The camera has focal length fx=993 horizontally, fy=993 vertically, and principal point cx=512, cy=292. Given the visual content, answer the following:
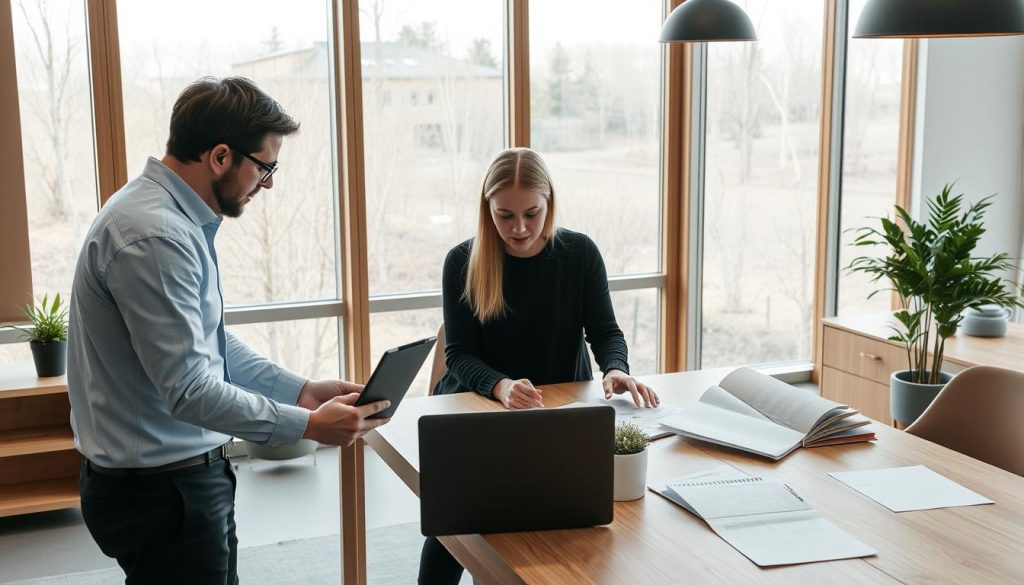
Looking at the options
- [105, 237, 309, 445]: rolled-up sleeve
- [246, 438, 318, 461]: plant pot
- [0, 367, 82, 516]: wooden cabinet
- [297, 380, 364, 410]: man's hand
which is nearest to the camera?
[105, 237, 309, 445]: rolled-up sleeve

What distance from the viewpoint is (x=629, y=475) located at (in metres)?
2.00

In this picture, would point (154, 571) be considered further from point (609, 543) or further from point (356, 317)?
point (356, 317)

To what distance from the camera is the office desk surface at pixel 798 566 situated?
168cm

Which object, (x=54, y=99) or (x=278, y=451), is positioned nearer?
(x=54, y=99)

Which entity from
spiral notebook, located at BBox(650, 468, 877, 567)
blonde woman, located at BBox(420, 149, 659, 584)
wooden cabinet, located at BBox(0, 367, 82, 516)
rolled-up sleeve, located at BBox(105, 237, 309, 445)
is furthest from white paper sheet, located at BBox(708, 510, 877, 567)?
wooden cabinet, located at BBox(0, 367, 82, 516)

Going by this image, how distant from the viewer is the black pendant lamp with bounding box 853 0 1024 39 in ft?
7.13

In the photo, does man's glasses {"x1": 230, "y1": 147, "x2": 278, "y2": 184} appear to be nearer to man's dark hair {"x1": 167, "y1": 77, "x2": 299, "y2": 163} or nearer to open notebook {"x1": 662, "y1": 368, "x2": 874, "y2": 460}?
man's dark hair {"x1": 167, "y1": 77, "x2": 299, "y2": 163}

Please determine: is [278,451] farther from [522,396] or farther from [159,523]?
[159,523]

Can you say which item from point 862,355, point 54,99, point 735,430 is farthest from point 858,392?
point 54,99

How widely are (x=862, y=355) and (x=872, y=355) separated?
0.07 metres

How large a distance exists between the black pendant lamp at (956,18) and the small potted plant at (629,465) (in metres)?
1.10

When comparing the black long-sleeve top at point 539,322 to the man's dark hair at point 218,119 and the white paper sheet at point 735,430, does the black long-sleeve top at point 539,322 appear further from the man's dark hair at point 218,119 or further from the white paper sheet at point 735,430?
the man's dark hair at point 218,119

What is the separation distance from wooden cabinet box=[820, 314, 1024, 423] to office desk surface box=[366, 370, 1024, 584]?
1942 mm

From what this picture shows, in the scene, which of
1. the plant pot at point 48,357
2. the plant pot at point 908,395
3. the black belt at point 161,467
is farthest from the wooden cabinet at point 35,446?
the plant pot at point 908,395
